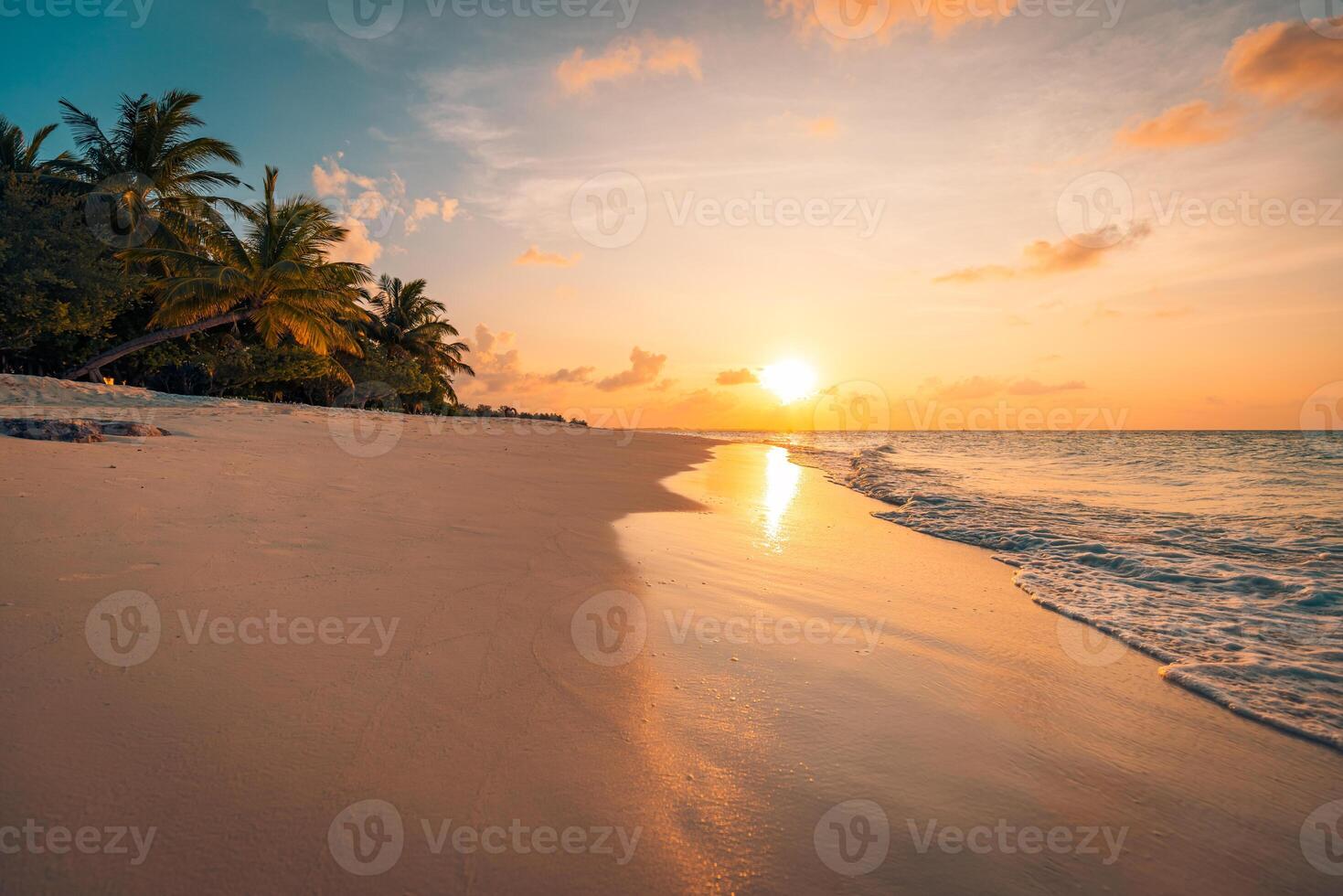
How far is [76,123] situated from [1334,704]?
30033 mm

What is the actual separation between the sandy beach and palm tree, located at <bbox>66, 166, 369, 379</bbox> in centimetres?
1660

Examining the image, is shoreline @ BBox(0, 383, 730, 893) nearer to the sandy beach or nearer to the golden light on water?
the sandy beach

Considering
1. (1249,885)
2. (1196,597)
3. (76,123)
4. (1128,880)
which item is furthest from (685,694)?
(76,123)

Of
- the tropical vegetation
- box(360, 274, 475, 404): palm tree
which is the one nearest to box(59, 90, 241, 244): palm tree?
the tropical vegetation

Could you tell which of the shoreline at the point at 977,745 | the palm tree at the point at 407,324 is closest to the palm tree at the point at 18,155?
the palm tree at the point at 407,324

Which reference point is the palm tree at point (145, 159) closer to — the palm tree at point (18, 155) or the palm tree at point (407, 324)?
the palm tree at point (18, 155)

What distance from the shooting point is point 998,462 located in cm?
2209

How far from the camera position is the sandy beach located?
1715mm

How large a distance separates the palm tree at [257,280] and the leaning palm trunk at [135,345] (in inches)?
1.1

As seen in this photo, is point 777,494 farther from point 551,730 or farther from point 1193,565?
point 551,730

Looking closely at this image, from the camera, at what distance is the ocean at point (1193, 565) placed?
373 centimetres

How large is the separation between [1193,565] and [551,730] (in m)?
7.72

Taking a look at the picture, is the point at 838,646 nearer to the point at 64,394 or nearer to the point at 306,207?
the point at 64,394

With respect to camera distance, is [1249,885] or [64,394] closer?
[1249,885]
